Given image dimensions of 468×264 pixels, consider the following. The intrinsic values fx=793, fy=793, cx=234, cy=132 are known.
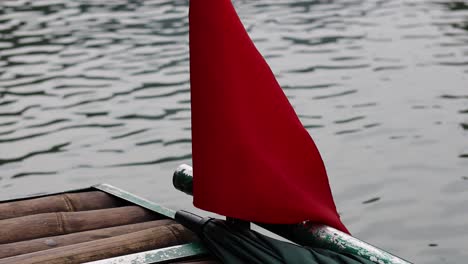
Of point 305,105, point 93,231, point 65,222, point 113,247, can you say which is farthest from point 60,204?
point 305,105

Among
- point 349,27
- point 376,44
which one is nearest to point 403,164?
point 376,44

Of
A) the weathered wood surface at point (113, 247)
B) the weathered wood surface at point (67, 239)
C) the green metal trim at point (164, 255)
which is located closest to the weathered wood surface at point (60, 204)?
the weathered wood surface at point (67, 239)

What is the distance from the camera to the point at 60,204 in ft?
12.0

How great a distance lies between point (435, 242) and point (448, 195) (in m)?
0.79

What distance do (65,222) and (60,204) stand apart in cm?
27

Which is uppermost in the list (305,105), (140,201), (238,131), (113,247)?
(238,131)

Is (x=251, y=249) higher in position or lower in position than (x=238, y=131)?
lower

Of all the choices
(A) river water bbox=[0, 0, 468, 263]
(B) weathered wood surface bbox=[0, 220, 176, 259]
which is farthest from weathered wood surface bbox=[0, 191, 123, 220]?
(A) river water bbox=[0, 0, 468, 263]

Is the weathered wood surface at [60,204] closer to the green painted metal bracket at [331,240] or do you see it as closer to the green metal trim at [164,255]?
the green metal trim at [164,255]

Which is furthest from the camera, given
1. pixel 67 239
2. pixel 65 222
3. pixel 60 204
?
pixel 60 204

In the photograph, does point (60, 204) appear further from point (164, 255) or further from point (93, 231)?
point (164, 255)

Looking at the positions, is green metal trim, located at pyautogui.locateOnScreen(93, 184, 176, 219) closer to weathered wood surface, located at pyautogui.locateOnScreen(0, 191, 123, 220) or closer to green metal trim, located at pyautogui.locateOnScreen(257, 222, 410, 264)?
weathered wood surface, located at pyautogui.locateOnScreen(0, 191, 123, 220)

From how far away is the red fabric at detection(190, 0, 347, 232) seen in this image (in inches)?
107

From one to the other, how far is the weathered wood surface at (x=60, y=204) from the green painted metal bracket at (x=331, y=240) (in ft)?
3.74
